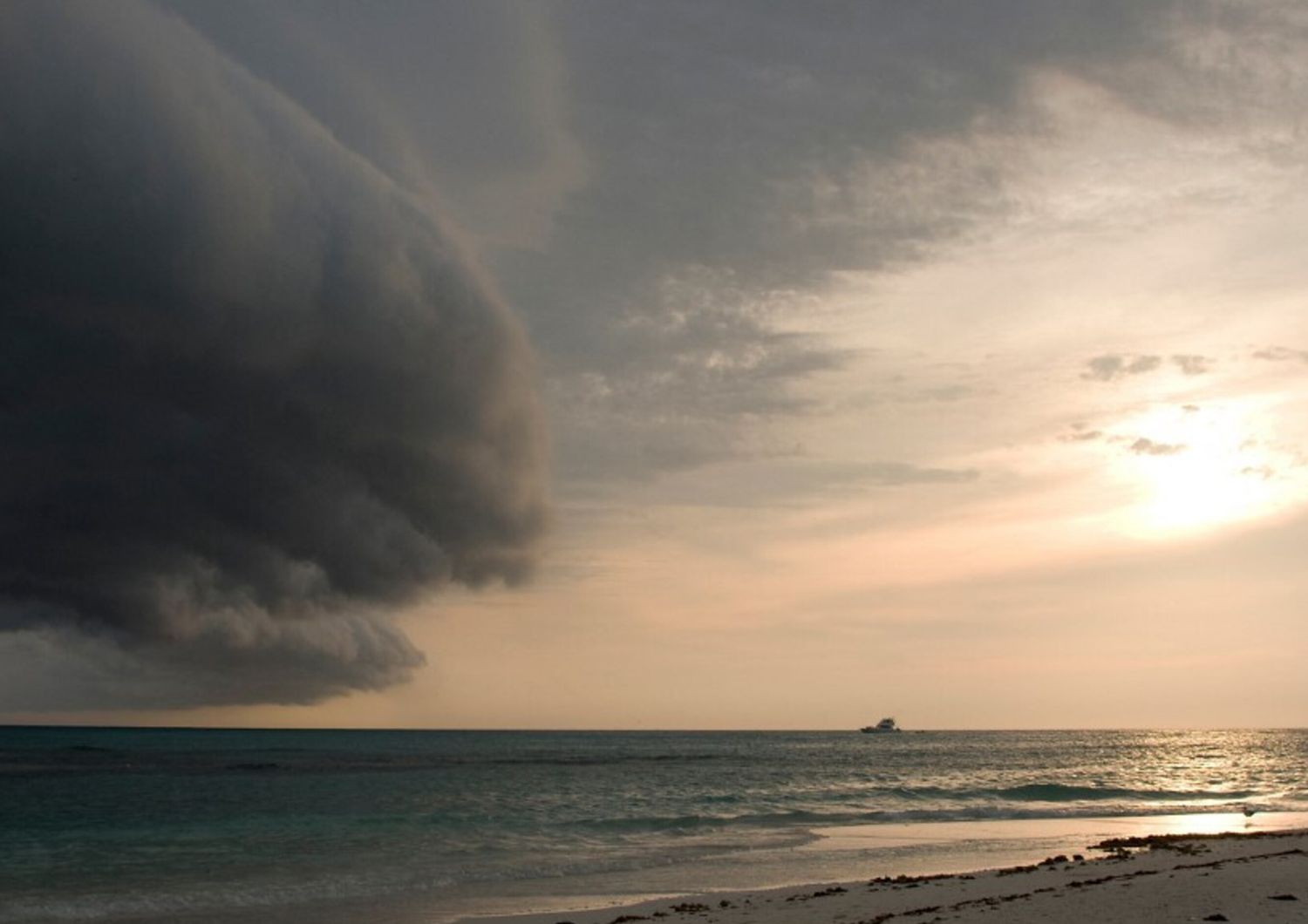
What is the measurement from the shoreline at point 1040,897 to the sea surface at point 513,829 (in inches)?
99.5

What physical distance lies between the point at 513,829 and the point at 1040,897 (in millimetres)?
Result: 28035

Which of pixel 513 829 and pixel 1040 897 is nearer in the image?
pixel 1040 897

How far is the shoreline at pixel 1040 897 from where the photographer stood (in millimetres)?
19516

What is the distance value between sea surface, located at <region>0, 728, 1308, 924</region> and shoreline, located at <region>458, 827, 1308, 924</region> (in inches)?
99.5

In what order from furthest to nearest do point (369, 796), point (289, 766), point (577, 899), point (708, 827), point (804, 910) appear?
point (289, 766), point (369, 796), point (708, 827), point (577, 899), point (804, 910)

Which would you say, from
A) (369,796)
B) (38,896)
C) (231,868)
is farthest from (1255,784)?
(38,896)

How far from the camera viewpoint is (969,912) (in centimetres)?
2066

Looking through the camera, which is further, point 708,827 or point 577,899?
point 708,827

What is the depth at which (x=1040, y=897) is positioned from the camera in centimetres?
2211

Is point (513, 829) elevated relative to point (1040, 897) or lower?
lower

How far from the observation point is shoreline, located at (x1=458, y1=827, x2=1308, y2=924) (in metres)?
19.5

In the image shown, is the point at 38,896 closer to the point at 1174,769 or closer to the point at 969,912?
the point at 969,912

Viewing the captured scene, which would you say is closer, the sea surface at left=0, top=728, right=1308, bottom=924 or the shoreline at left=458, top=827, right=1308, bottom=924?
the shoreline at left=458, top=827, right=1308, bottom=924

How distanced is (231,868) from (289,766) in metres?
71.6
